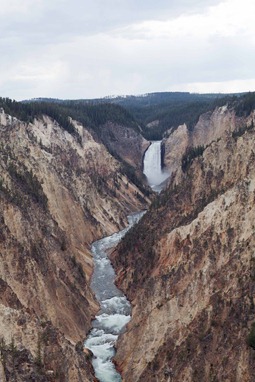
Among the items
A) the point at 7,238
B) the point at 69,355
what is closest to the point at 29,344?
the point at 69,355

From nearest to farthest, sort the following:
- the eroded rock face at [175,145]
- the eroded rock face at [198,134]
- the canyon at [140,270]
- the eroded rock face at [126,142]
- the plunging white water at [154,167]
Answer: the canyon at [140,270] < the eroded rock face at [198,134] < the plunging white water at [154,167] < the eroded rock face at [175,145] < the eroded rock face at [126,142]

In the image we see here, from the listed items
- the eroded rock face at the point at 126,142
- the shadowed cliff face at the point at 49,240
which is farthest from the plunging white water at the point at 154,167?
the shadowed cliff face at the point at 49,240

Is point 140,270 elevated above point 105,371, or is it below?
above

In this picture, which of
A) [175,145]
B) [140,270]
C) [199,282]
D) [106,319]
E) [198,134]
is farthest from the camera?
[175,145]

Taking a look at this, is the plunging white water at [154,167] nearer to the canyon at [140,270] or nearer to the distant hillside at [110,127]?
the distant hillside at [110,127]

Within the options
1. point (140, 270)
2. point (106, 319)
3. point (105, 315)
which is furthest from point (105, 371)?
point (140, 270)

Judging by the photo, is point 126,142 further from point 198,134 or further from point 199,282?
point 199,282

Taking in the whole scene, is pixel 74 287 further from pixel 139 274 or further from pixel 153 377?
pixel 153 377
